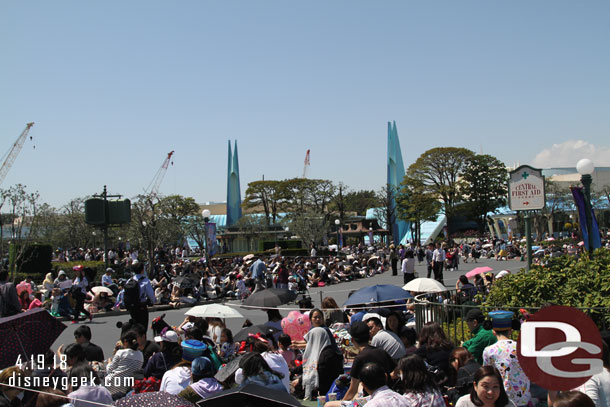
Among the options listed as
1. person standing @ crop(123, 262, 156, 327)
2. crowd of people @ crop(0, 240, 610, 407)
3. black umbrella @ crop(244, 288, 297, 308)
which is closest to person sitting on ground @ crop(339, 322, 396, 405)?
crowd of people @ crop(0, 240, 610, 407)

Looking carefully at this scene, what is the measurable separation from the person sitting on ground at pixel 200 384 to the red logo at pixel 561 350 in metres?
2.86

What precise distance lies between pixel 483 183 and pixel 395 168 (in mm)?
9882

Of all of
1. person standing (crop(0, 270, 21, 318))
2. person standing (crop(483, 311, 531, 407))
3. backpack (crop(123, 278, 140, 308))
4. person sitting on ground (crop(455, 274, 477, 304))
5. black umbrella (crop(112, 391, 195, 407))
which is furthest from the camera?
person sitting on ground (crop(455, 274, 477, 304))

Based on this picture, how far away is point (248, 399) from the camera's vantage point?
386cm

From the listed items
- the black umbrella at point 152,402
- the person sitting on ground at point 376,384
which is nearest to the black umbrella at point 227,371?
the black umbrella at point 152,402

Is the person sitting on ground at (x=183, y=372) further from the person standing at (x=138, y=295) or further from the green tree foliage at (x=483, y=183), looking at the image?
the green tree foliage at (x=483, y=183)

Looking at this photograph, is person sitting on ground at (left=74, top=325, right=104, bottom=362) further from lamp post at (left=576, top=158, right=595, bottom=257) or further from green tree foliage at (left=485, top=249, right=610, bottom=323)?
lamp post at (left=576, top=158, right=595, bottom=257)

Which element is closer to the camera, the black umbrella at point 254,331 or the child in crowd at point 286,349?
the child in crowd at point 286,349

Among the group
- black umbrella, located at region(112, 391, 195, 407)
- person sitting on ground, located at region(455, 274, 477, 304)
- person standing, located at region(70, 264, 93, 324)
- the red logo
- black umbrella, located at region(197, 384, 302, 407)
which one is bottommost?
person standing, located at region(70, 264, 93, 324)

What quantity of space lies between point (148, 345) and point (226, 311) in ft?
7.51

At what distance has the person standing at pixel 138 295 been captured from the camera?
419 inches

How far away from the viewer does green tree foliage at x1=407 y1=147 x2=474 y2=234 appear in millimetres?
61406

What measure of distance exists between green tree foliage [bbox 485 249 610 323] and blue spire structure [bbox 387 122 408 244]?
5568cm

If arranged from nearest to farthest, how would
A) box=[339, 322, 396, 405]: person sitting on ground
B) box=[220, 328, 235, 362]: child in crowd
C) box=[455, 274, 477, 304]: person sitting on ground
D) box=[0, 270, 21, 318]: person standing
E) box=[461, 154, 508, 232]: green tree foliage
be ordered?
box=[339, 322, 396, 405]: person sitting on ground
box=[220, 328, 235, 362]: child in crowd
box=[0, 270, 21, 318]: person standing
box=[455, 274, 477, 304]: person sitting on ground
box=[461, 154, 508, 232]: green tree foliage
